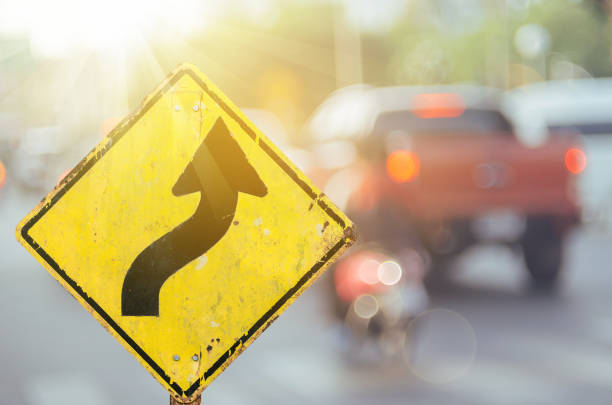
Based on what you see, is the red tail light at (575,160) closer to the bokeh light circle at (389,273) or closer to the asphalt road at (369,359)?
the asphalt road at (369,359)

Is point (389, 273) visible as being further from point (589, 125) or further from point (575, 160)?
point (589, 125)

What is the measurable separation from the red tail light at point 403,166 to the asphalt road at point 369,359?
3.91ft

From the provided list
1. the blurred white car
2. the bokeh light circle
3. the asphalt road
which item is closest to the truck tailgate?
the asphalt road

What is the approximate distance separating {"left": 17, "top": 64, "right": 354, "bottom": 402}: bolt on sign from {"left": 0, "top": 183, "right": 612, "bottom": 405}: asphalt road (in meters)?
3.61

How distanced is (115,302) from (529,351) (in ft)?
18.0

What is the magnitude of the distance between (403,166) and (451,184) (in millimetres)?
471

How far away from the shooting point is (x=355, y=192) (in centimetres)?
1005

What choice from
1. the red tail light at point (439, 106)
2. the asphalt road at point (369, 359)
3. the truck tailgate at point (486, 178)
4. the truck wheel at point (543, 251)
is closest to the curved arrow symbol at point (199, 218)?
the asphalt road at point (369, 359)

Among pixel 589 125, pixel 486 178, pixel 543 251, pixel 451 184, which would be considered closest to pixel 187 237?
pixel 451 184

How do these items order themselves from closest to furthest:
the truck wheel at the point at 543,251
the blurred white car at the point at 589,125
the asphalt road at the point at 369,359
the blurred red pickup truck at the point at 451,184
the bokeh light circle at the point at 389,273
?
the asphalt road at the point at 369,359
the bokeh light circle at the point at 389,273
the blurred red pickup truck at the point at 451,184
the truck wheel at the point at 543,251
the blurred white car at the point at 589,125

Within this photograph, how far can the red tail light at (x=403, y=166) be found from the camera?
10312 millimetres

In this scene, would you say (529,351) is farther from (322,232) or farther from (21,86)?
(21,86)

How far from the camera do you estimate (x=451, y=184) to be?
10367 millimetres

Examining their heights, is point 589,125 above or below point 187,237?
above
